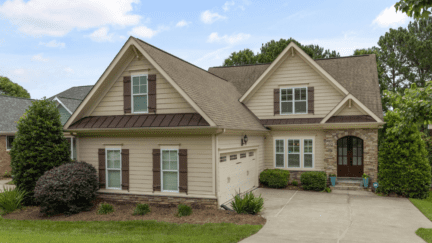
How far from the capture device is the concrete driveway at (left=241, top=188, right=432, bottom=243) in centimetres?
876

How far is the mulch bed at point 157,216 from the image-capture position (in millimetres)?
10344

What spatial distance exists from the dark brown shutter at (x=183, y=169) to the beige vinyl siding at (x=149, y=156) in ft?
0.49

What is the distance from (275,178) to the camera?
16484 mm

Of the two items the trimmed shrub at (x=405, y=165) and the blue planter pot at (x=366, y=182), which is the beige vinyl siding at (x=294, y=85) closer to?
the trimmed shrub at (x=405, y=165)

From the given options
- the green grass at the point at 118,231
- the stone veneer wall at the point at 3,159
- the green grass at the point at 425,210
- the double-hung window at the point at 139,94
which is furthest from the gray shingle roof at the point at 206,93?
the stone veneer wall at the point at 3,159

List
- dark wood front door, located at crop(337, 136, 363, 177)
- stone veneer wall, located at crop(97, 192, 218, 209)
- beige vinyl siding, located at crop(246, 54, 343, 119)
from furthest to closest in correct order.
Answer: dark wood front door, located at crop(337, 136, 363, 177)
beige vinyl siding, located at crop(246, 54, 343, 119)
stone veneer wall, located at crop(97, 192, 218, 209)

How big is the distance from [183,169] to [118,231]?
A: 335 cm

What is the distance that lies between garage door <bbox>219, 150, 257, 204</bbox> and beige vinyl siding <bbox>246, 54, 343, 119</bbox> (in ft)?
9.97

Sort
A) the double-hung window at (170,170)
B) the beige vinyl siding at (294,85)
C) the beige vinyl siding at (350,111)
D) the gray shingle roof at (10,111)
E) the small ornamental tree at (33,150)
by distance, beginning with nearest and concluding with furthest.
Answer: the double-hung window at (170,170)
the small ornamental tree at (33,150)
the beige vinyl siding at (350,111)
the beige vinyl siding at (294,85)
the gray shingle roof at (10,111)

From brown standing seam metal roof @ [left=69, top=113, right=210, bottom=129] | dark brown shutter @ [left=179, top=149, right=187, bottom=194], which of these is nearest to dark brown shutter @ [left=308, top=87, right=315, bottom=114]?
brown standing seam metal roof @ [left=69, top=113, right=210, bottom=129]

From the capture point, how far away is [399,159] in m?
14.4

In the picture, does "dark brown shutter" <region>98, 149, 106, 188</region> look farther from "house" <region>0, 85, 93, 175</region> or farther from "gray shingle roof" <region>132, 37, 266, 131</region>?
"house" <region>0, 85, 93, 175</region>

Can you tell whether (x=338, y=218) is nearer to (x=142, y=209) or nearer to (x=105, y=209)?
(x=142, y=209)

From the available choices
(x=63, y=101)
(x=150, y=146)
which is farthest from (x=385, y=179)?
(x=63, y=101)
